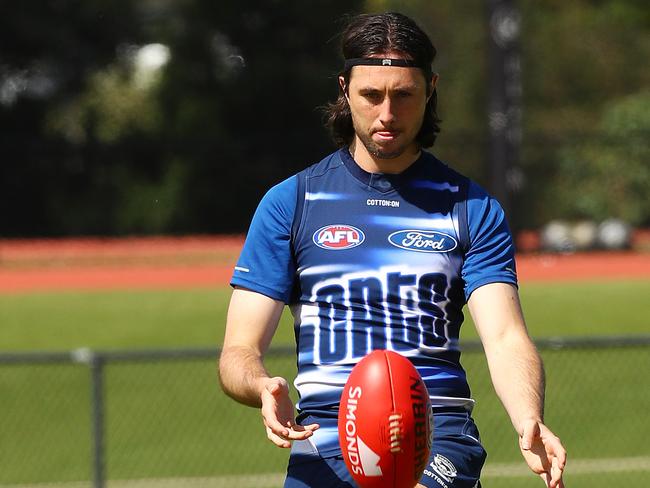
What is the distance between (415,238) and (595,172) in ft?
81.1

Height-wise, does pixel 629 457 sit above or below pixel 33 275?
above

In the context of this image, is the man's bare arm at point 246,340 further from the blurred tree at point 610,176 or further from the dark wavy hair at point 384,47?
the blurred tree at point 610,176

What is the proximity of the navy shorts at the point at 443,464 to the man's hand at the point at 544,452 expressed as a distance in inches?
13.1

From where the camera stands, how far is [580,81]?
135ft

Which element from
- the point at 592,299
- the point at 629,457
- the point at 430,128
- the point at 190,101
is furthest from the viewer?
the point at 190,101

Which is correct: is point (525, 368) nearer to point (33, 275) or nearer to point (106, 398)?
point (106, 398)

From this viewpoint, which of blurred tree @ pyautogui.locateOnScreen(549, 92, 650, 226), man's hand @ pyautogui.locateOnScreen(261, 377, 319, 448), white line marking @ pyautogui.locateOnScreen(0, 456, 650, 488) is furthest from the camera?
blurred tree @ pyautogui.locateOnScreen(549, 92, 650, 226)

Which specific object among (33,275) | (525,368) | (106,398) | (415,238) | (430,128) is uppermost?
(430,128)

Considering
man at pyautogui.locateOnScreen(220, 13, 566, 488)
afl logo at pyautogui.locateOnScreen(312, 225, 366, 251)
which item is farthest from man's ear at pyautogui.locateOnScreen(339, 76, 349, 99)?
afl logo at pyautogui.locateOnScreen(312, 225, 366, 251)

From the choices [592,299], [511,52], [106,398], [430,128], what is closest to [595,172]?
[511,52]

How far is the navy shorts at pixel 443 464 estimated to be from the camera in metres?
3.88

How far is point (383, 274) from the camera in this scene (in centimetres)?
402

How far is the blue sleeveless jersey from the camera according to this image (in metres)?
3.99

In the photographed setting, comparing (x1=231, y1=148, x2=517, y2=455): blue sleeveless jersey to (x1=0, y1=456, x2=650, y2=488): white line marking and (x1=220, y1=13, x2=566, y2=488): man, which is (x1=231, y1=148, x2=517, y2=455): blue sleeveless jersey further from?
(x1=0, y1=456, x2=650, y2=488): white line marking
